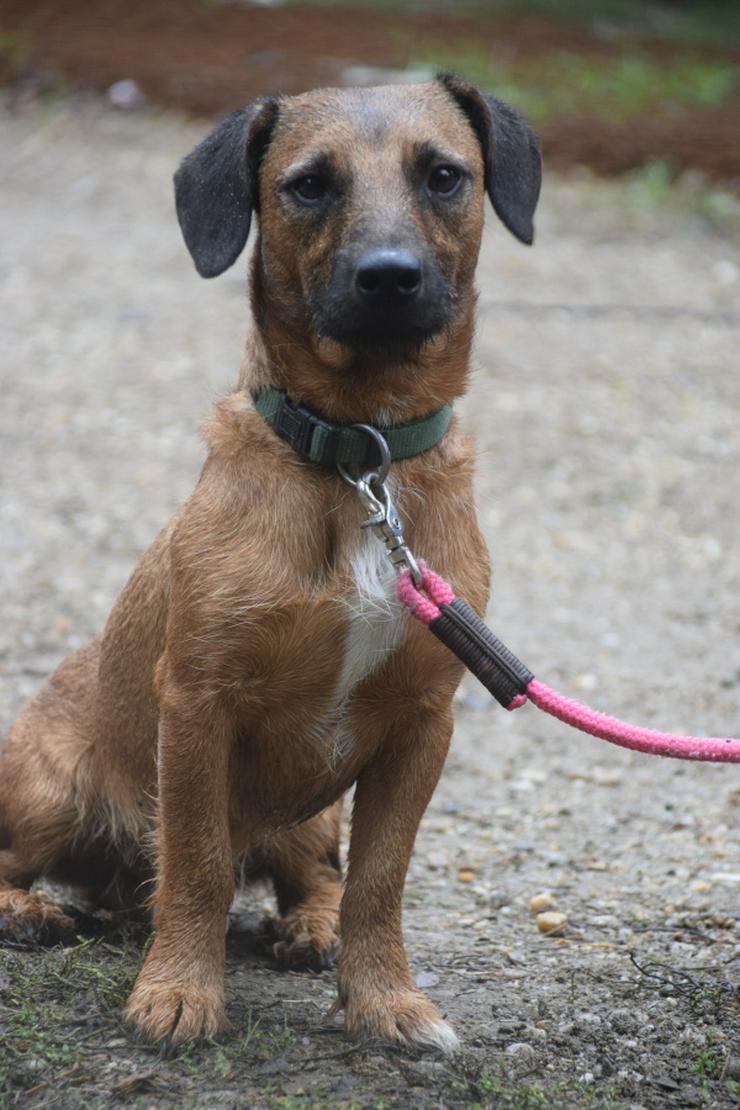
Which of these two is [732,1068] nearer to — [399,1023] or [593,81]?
[399,1023]

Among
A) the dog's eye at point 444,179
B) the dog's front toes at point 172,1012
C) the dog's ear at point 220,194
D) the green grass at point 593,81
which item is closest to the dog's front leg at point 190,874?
the dog's front toes at point 172,1012

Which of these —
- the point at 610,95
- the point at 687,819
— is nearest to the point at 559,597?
the point at 687,819

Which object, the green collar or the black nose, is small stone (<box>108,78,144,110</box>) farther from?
the black nose

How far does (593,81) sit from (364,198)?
14.5 m

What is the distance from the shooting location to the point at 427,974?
4.21 metres

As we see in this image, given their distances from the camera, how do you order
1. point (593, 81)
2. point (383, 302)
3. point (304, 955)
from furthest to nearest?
point (593, 81) → point (304, 955) → point (383, 302)

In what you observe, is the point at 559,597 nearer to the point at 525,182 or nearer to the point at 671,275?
the point at 525,182

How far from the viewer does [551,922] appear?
15.6 feet

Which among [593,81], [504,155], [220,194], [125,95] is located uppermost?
[593,81]

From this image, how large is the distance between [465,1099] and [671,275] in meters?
9.71

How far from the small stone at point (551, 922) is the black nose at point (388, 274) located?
2.26 metres

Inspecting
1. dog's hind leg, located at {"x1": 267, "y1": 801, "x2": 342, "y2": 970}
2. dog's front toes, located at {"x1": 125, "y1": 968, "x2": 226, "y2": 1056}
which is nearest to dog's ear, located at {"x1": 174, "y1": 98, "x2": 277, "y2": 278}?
dog's hind leg, located at {"x1": 267, "y1": 801, "x2": 342, "y2": 970}

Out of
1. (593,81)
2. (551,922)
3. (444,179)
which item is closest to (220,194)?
(444,179)

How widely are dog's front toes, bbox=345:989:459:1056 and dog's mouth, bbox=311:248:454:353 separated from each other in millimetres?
1666
